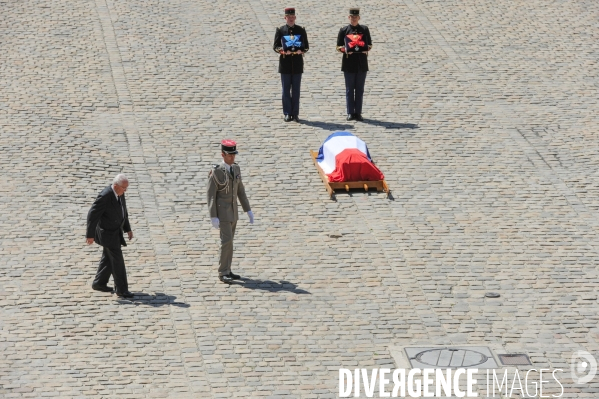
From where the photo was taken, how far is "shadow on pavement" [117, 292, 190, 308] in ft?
47.8

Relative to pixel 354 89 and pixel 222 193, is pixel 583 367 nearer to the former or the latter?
pixel 222 193

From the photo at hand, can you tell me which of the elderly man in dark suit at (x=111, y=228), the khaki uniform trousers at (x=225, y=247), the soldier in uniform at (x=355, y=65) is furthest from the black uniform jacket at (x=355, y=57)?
the elderly man in dark suit at (x=111, y=228)

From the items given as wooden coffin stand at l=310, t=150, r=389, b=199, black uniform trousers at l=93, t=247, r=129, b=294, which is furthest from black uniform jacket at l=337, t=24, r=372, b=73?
black uniform trousers at l=93, t=247, r=129, b=294

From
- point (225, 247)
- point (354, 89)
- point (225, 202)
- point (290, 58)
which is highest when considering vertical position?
point (290, 58)

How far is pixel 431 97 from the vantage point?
22.0 m

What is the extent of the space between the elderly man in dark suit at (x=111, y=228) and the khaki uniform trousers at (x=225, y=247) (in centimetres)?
123

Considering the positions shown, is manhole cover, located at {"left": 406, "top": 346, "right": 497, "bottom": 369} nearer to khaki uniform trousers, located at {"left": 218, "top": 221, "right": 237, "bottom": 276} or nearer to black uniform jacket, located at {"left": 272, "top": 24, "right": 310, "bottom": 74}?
khaki uniform trousers, located at {"left": 218, "top": 221, "right": 237, "bottom": 276}

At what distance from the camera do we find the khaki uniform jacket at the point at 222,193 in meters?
15.2

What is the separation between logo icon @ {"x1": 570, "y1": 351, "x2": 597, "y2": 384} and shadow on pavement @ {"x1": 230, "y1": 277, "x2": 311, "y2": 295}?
3.43 meters

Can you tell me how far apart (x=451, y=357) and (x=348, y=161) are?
524cm

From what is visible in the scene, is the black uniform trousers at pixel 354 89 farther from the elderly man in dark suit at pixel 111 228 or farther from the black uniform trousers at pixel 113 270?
the black uniform trousers at pixel 113 270

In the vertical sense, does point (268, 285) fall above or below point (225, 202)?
below

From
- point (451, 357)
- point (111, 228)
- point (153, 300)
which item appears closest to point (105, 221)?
point (111, 228)

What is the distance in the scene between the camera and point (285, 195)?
18.0 metres
